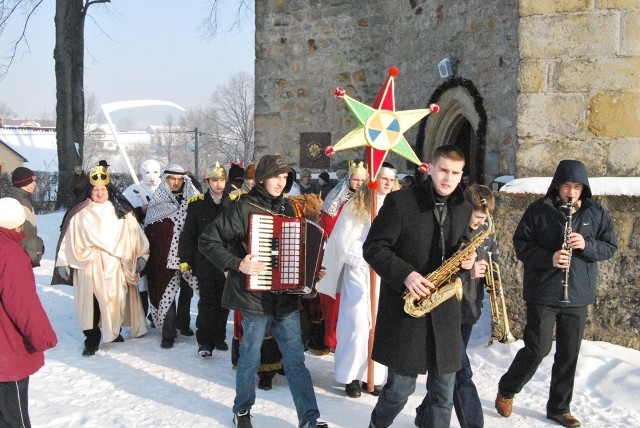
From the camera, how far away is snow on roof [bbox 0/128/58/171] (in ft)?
165

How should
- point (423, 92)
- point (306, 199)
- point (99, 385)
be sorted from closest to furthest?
point (99, 385), point (306, 199), point (423, 92)

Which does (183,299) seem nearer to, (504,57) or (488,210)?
(488,210)

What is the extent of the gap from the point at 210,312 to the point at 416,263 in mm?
3067

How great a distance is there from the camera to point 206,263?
20.2 ft

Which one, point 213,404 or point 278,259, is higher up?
point 278,259

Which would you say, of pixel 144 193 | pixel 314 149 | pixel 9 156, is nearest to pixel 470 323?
pixel 144 193

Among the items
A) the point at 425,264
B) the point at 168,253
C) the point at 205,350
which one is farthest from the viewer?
the point at 168,253

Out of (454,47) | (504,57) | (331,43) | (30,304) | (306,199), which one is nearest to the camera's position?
(30,304)

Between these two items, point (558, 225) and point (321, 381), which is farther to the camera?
point (321, 381)

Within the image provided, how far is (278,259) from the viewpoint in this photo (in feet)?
13.6

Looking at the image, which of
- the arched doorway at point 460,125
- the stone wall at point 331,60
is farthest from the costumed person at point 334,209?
the stone wall at point 331,60

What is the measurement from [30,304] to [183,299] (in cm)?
322

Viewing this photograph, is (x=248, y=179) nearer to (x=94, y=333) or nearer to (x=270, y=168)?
(x=94, y=333)

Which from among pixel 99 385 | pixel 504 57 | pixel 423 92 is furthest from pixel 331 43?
pixel 99 385
